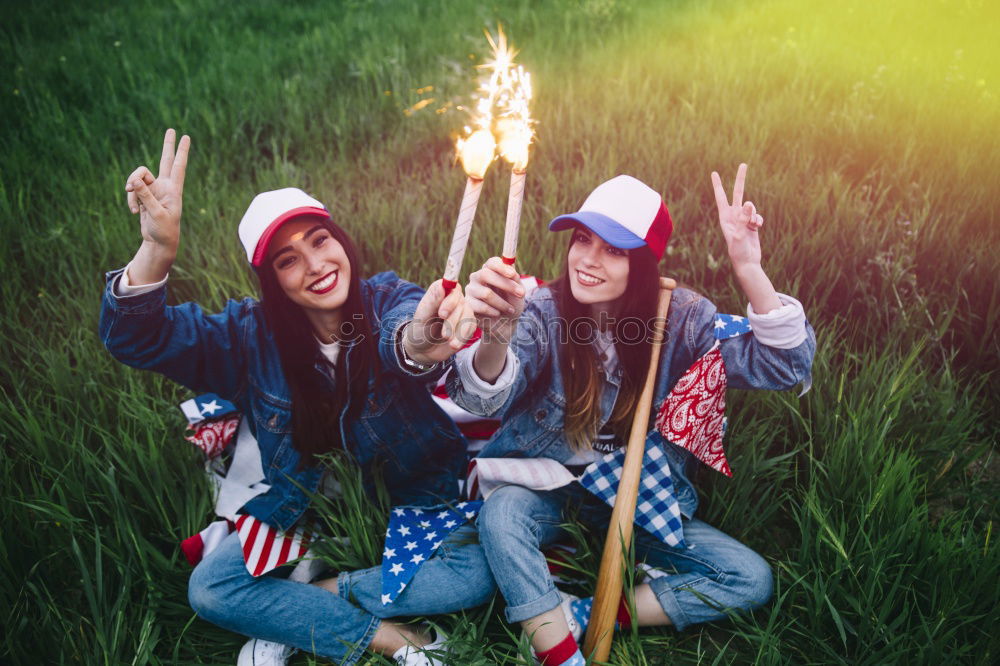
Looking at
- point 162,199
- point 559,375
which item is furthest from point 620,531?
point 162,199

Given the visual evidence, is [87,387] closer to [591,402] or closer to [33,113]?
[591,402]

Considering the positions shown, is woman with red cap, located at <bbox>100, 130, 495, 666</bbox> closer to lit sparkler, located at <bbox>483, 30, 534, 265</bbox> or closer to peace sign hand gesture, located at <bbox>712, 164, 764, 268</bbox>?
lit sparkler, located at <bbox>483, 30, 534, 265</bbox>

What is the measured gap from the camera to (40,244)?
10.4ft

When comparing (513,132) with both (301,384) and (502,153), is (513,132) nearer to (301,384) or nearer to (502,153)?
(502,153)

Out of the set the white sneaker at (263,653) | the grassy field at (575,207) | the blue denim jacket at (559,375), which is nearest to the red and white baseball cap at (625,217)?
the blue denim jacket at (559,375)

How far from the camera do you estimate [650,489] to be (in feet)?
6.72

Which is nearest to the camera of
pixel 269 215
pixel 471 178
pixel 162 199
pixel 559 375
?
pixel 471 178

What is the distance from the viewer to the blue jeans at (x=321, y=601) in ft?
6.40

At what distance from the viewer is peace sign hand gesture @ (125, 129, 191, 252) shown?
1696 millimetres

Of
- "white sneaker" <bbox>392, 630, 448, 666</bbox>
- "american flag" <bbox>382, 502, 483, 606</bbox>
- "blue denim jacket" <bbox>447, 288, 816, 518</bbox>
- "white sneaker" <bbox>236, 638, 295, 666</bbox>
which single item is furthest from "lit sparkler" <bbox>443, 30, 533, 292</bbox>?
"white sneaker" <bbox>236, 638, 295, 666</bbox>

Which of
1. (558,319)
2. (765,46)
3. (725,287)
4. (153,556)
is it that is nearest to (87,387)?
(153,556)

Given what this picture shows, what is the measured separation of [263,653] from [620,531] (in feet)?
3.55

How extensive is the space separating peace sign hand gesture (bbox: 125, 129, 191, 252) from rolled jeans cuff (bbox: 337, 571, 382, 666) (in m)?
1.07

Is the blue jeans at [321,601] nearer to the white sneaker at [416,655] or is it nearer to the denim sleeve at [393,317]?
the white sneaker at [416,655]
